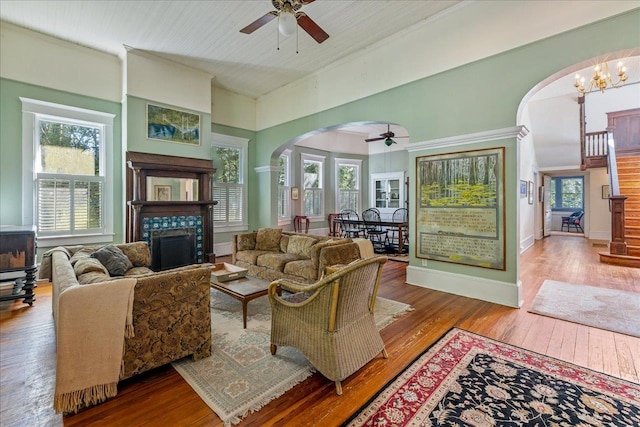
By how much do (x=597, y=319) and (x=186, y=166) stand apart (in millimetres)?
6672

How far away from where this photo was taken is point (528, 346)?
8.54 ft

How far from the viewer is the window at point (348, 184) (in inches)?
407

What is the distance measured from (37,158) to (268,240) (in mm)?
3999

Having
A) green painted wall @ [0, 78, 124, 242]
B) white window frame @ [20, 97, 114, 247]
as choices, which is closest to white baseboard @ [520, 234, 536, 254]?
white window frame @ [20, 97, 114, 247]

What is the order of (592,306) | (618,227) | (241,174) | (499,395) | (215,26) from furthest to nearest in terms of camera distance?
(241,174), (618,227), (215,26), (592,306), (499,395)

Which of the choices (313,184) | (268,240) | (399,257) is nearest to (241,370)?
(268,240)

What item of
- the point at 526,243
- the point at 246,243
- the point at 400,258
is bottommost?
the point at 400,258

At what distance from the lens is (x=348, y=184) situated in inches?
418

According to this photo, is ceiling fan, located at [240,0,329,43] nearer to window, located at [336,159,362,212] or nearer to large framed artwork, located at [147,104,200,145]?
large framed artwork, located at [147,104,200,145]

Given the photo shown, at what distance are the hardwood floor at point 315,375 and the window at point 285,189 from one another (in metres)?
5.22

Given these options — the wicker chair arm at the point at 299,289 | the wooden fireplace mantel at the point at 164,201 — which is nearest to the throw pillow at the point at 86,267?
the wicker chair arm at the point at 299,289

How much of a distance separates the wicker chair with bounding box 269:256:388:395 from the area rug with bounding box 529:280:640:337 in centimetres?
255

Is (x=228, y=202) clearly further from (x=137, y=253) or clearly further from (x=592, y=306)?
(x=592, y=306)

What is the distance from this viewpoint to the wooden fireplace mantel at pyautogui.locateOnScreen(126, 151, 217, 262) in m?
5.07
